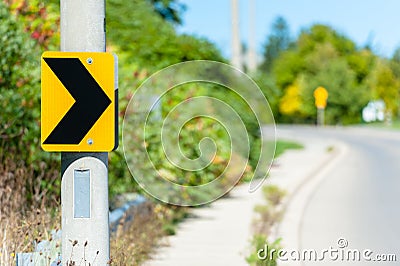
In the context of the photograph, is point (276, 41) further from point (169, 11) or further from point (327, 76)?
point (169, 11)

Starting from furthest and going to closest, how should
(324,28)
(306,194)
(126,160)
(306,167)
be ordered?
(324,28) → (306,167) → (306,194) → (126,160)

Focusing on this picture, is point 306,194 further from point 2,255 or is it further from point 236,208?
point 2,255

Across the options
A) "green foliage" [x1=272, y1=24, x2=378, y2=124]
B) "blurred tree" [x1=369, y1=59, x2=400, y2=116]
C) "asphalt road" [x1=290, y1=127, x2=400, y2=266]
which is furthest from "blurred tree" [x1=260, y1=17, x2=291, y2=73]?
"asphalt road" [x1=290, y1=127, x2=400, y2=266]

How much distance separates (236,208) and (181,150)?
2.30m

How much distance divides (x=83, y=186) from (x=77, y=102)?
462mm

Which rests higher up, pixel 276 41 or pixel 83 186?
pixel 276 41

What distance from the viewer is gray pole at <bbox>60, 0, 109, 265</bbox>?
3.89m

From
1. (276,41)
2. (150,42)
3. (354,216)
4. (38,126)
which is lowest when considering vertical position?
(354,216)

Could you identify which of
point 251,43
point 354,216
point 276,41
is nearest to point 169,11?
point 251,43

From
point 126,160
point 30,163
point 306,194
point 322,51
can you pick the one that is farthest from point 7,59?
point 322,51

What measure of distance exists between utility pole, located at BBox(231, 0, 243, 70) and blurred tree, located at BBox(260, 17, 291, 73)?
107m

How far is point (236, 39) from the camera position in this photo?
775 inches

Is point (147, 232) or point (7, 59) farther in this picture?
point (147, 232)

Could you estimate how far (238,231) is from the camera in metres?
9.18
